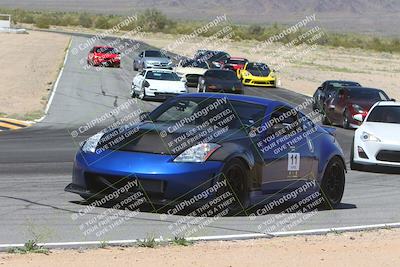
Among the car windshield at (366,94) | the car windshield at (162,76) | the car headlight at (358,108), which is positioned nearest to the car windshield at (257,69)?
the car windshield at (162,76)

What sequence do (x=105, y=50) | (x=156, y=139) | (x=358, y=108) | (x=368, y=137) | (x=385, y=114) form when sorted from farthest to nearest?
(x=105, y=50) → (x=358, y=108) → (x=385, y=114) → (x=368, y=137) → (x=156, y=139)

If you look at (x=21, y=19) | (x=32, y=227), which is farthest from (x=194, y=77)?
(x=21, y=19)

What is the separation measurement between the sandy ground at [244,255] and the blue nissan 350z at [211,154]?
4.09 feet

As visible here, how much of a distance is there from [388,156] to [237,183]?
671 cm

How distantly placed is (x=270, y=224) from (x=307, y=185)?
1571 mm

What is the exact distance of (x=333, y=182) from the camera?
10.9 meters

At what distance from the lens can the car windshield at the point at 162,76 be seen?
33531 millimetres

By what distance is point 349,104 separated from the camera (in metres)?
25.5

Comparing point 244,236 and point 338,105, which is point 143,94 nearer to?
point 338,105

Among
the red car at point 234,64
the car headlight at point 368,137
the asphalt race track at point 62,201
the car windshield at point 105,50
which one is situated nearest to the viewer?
the asphalt race track at point 62,201

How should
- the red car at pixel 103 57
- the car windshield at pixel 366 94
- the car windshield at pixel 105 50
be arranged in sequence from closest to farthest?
the car windshield at pixel 366 94, the red car at pixel 103 57, the car windshield at pixel 105 50

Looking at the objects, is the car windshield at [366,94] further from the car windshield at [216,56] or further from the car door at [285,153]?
the car windshield at [216,56]

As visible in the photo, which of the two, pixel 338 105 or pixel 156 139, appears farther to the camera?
pixel 338 105

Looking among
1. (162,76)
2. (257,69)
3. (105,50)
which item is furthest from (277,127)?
(105,50)
